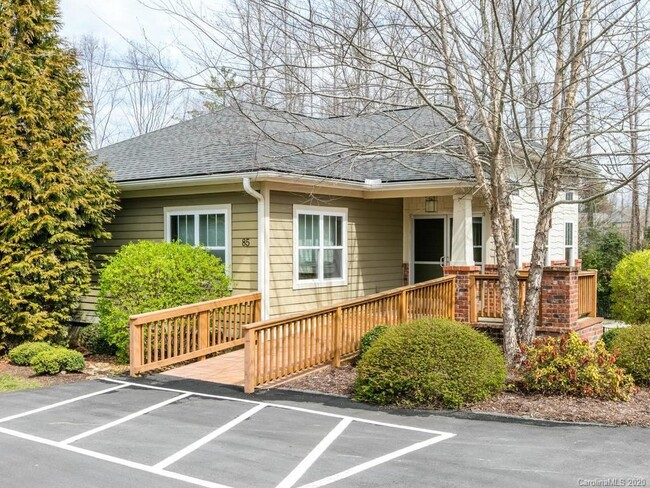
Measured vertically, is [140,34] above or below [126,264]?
above

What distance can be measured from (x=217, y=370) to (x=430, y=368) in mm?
3844

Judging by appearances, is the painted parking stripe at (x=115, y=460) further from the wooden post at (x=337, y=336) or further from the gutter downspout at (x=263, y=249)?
the gutter downspout at (x=263, y=249)

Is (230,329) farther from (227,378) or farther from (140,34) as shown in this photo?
(140,34)

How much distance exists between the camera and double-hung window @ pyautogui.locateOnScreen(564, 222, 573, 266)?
16.7m

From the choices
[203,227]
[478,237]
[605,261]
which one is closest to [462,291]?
[478,237]

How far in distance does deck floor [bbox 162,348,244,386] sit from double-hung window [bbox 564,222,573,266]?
32.0 ft

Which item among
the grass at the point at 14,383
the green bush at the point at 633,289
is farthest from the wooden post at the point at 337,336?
the green bush at the point at 633,289

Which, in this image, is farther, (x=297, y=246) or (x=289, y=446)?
(x=297, y=246)

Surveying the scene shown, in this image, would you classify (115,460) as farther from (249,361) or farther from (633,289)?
(633,289)

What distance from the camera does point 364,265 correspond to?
13.6 metres

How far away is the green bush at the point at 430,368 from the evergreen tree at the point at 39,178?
6492 millimetres

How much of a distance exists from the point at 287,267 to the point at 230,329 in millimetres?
1643

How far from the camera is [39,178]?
1134 centimetres

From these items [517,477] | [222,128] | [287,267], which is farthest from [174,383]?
[222,128]
